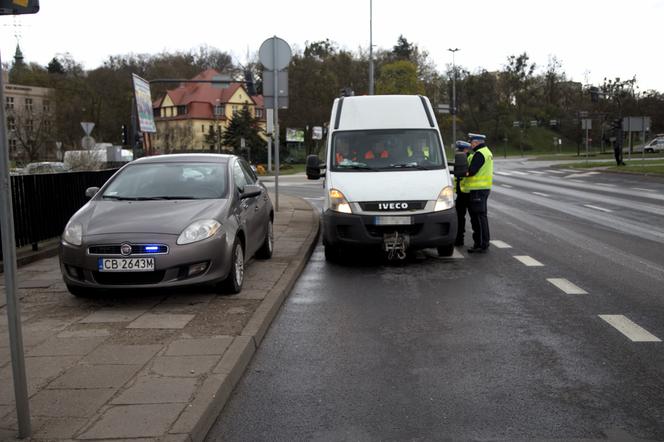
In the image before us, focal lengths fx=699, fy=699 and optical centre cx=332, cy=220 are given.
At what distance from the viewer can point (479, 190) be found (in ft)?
35.2

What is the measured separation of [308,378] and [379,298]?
2740 mm

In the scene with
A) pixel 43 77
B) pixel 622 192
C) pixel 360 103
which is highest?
pixel 43 77

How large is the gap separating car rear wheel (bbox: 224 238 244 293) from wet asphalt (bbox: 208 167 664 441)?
598 mm

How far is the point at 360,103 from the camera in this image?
11.2 meters

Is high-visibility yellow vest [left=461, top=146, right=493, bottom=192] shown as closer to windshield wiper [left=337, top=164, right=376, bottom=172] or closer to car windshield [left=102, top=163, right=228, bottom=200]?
windshield wiper [left=337, top=164, right=376, bottom=172]

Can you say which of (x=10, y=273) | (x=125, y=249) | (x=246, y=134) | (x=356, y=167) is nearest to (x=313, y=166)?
(x=356, y=167)

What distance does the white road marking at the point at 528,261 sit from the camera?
949 centimetres

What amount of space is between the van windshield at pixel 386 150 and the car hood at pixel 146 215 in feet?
10.2

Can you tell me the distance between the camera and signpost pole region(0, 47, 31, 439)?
3400 millimetres

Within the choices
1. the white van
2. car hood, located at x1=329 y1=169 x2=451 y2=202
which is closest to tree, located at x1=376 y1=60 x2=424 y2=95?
the white van

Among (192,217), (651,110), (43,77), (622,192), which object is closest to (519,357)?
(192,217)

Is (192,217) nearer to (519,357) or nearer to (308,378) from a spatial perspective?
(308,378)

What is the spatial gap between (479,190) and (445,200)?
4.66ft

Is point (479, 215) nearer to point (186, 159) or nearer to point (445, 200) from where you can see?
point (445, 200)
